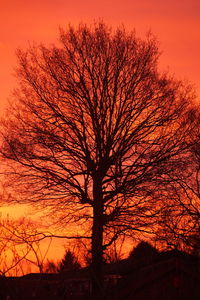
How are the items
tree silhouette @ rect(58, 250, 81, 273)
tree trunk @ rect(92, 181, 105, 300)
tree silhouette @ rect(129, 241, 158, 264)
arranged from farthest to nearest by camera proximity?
A: 1. tree trunk @ rect(92, 181, 105, 300)
2. tree silhouette @ rect(129, 241, 158, 264)
3. tree silhouette @ rect(58, 250, 81, 273)

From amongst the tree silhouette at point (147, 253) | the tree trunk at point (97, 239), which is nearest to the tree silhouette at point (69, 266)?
the tree trunk at point (97, 239)

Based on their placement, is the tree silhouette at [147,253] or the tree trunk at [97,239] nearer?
the tree silhouette at [147,253]

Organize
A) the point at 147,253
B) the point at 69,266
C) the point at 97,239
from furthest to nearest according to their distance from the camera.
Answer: the point at 147,253, the point at 97,239, the point at 69,266

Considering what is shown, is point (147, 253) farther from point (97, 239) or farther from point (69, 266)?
point (69, 266)

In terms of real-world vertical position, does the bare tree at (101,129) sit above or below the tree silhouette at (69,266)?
above

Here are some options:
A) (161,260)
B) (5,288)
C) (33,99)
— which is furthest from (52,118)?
(5,288)

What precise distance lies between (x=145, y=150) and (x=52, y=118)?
4066mm

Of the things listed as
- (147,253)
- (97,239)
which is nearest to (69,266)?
(97,239)

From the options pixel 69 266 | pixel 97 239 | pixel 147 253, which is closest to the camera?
pixel 69 266

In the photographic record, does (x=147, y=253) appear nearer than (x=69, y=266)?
No

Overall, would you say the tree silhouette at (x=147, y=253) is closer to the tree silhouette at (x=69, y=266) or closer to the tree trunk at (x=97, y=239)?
the tree trunk at (x=97, y=239)

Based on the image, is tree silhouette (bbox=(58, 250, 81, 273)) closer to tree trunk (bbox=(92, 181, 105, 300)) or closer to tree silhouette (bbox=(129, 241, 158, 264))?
tree trunk (bbox=(92, 181, 105, 300))

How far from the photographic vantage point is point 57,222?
58.1ft

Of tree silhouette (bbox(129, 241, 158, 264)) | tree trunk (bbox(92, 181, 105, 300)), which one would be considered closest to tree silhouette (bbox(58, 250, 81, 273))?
tree trunk (bbox(92, 181, 105, 300))
